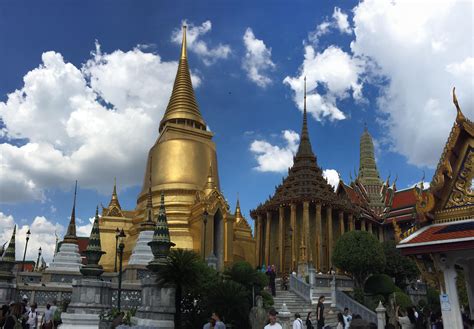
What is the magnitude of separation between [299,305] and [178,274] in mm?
11051

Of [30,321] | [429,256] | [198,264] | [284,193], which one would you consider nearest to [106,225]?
[284,193]

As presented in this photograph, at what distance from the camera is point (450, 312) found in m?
8.95

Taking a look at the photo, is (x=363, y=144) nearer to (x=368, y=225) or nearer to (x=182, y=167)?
(x=368, y=225)

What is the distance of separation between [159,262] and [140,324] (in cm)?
172

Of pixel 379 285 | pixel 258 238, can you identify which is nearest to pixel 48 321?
pixel 379 285

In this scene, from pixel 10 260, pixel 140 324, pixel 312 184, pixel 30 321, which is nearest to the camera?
pixel 140 324

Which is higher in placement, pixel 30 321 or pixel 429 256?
pixel 429 256

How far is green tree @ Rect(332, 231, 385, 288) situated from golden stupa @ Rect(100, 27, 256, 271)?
318 inches

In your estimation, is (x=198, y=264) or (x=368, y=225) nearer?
(x=198, y=264)

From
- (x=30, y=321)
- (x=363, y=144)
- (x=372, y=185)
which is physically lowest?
(x=30, y=321)

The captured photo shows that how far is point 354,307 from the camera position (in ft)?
69.0

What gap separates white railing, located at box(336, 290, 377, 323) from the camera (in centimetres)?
2026

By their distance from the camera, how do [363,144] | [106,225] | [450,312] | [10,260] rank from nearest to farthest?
[450,312]
[10,260]
[106,225]
[363,144]

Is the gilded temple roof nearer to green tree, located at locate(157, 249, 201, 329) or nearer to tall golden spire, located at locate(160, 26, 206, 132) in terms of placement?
tall golden spire, located at locate(160, 26, 206, 132)
